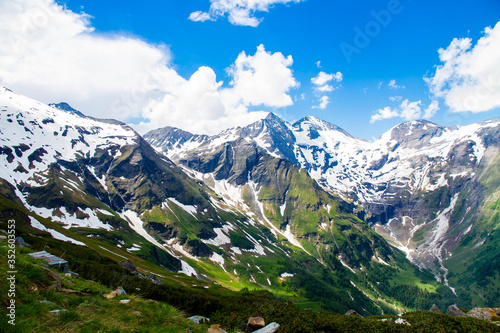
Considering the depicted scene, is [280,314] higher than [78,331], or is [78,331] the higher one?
[78,331]

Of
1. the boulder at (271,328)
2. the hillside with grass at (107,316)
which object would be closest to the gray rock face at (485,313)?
the hillside with grass at (107,316)

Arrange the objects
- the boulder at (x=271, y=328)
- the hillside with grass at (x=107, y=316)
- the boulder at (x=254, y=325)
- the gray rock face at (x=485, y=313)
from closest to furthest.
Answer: the hillside with grass at (x=107, y=316) → the boulder at (x=271, y=328) → the boulder at (x=254, y=325) → the gray rock face at (x=485, y=313)

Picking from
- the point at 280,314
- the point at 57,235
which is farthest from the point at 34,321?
the point at 57,235

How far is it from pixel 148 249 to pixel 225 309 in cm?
17739

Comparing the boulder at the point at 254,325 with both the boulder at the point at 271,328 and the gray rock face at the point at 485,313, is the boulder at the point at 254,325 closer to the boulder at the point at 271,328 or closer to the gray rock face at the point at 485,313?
the boulder at the point at 271,328

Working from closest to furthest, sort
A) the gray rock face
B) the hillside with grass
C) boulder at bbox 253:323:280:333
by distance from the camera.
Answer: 1. the hillside with grass
2. boulder at bbox 253:323:280:333
3. the gray rock face

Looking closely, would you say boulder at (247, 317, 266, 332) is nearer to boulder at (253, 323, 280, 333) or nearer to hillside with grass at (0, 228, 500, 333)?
hillside with grass at (0, 228, 500, 333)

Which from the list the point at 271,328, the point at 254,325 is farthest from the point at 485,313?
the point at 254,325

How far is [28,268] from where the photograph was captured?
1132 centimetres

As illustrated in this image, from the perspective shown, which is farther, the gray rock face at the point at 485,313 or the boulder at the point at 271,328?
the gray rock face at the point at 485,313

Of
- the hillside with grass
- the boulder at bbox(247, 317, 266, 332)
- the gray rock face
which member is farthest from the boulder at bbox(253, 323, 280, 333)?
the gray rock face

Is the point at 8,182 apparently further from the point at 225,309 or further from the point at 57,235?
the point at 225,309

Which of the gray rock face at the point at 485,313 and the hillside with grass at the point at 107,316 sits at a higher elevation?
the hillside with grass at the point at 107,316

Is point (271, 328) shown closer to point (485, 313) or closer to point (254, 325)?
point (254, 325)
